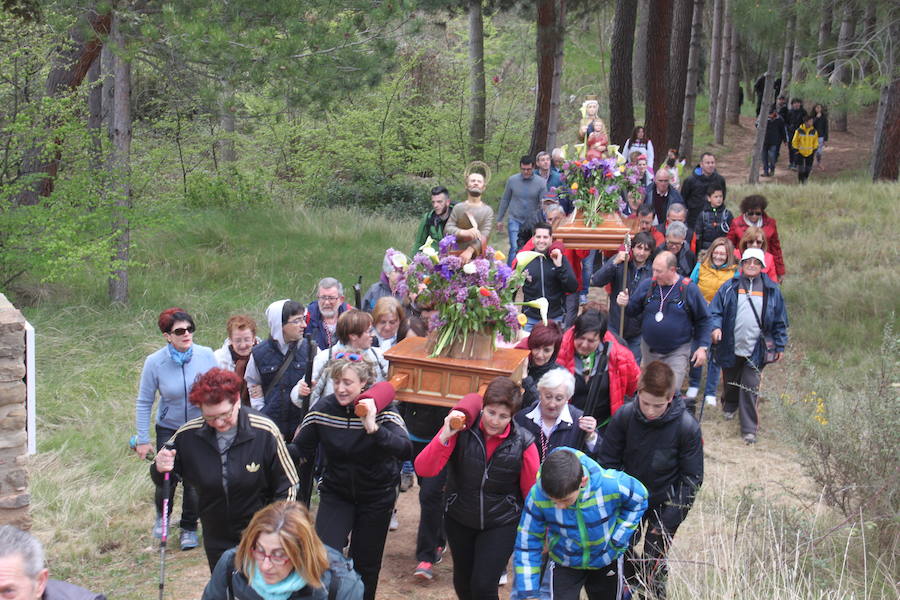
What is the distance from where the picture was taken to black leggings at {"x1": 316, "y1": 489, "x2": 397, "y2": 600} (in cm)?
539

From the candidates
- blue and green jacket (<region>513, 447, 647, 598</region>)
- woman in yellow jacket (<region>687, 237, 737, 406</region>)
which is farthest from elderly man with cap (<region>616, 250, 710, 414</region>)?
blue and green jacket (<region>513, 447, 647, 598</region>)

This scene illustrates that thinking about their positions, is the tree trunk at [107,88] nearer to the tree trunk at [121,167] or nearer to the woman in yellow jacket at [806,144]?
the tree trunk at [121,167]

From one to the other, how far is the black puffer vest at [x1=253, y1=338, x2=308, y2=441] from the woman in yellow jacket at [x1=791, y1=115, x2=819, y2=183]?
59.0 feet

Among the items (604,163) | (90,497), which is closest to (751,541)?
(90,497)

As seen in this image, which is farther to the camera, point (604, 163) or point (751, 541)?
point (604, 163)

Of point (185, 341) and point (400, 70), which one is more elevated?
point (400, 70)

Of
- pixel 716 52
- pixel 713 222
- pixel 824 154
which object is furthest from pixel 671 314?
pixel 716 52

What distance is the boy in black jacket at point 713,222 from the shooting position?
453 inches

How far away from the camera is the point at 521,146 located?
82.8 feet

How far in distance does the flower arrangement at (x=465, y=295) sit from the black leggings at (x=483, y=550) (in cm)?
170

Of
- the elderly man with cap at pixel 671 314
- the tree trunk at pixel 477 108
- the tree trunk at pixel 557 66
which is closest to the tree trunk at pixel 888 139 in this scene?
the tree trunk at pixel 557 66

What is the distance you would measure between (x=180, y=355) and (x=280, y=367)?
0.68 metres

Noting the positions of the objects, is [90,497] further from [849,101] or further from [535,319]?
[849,101]

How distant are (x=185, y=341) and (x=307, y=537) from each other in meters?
3.08
